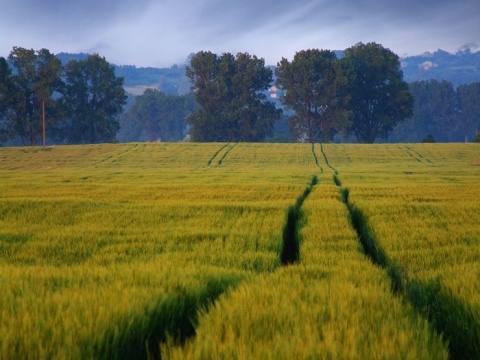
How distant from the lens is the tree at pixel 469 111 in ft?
414

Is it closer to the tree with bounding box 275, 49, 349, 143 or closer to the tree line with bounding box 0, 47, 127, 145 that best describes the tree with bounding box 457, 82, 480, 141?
the tree with bounding box 275, 49, 349, 143

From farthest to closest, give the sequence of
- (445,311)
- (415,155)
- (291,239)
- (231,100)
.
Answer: (231,100), (415,155), (291,239), (445,311)

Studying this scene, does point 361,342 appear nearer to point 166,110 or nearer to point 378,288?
point 378,288

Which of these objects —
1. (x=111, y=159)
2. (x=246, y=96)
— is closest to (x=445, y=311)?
(x=111, y=159)

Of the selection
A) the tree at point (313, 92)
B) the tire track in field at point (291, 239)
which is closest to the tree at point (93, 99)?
the tree at point (313, 92)

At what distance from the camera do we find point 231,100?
8381cm

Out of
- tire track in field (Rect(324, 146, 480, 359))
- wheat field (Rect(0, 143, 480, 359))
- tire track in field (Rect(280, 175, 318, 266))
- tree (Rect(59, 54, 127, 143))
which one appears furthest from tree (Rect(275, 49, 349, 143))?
tire track in field (Rect(324, 146, 480, 359))

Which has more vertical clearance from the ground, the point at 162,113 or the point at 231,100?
the point at 162,113

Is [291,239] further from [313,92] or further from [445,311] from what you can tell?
[313,92]

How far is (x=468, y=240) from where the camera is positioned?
7.62 metres

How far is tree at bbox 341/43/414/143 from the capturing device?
8031 centimetres

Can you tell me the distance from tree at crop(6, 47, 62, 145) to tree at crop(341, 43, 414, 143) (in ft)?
164

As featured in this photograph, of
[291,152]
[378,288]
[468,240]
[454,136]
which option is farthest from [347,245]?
[454,136]

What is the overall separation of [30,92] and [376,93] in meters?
59.9
